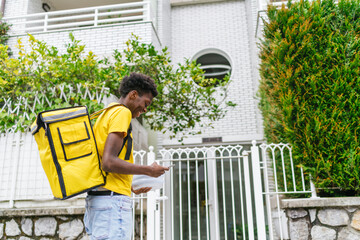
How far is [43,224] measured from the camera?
13.5 feet

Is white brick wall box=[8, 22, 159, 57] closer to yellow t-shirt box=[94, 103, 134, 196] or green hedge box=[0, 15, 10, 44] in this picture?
green hedge box=[0, 15, 10, 44]

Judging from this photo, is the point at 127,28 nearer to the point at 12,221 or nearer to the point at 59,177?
the point at 12,221

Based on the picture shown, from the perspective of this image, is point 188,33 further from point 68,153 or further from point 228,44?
point 68,153

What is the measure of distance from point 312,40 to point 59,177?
3.83 meters

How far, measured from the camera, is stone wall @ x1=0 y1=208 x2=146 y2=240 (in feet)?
13.3

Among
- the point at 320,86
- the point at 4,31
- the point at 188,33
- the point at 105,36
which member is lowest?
the point at 320,86

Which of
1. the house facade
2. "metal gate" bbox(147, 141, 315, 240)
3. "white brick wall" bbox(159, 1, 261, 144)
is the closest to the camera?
"metal gate" bbox(147, 141, 315, 240)

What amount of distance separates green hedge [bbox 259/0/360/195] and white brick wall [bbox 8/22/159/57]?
340 cm

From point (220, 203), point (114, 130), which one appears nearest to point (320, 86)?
point (114, 130)

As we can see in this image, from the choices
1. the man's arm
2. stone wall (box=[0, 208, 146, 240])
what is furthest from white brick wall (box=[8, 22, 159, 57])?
the man's arm

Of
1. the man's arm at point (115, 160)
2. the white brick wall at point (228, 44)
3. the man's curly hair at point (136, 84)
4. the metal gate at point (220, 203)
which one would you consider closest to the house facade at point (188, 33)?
the white brick wall at point (228, 44)

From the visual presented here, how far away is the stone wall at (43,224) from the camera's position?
159 inches

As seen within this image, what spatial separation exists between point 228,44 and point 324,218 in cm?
600

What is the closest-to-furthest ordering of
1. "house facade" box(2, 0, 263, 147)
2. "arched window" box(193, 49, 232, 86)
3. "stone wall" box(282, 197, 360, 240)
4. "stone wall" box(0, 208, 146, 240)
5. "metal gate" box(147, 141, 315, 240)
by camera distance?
1. "stone wall" box(282, 197, 360, 240)
2. "stone wall" box(0, 208, 146, 240)
3. "metal gate" box(147, 141, 315, 240)
4. "house facade" box(2, 0, 263, 147)
5. "arched window" box(193, 49, 232, 86)
